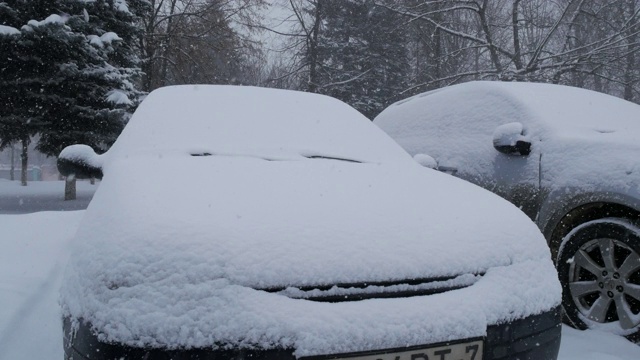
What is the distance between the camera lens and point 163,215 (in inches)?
59.3

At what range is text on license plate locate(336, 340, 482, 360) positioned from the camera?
135cm

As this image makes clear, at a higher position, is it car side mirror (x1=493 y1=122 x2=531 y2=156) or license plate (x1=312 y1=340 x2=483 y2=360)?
car side mirror (x1=493 y1=122 x2=531 y2=156)

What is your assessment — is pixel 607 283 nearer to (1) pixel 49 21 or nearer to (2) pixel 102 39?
(1) pixel 49 21

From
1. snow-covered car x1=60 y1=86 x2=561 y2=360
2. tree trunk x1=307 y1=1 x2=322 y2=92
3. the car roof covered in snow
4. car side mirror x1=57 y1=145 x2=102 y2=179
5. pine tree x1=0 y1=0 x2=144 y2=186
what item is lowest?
snow-covered car x1=60 y1=86 x2=561 y2=360

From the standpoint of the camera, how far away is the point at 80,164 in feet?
8.64

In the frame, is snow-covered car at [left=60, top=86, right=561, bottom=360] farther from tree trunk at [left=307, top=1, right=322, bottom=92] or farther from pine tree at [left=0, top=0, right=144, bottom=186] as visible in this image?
tree trunk at [left=307, top=1, right=322, bottom=92]

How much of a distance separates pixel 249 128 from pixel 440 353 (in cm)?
162

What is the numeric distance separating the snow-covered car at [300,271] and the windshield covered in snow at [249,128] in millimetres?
404

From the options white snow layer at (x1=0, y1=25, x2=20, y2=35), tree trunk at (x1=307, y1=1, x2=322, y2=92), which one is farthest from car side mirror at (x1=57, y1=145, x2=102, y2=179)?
tree trunk at (x1=307, y1=1, x2=322, y2=92)

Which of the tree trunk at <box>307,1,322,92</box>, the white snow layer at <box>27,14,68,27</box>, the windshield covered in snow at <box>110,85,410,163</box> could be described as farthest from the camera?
the tree trunk at <box>307,1,322,92</box>

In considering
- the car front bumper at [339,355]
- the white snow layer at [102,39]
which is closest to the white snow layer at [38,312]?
the car front bumper at [339,355]

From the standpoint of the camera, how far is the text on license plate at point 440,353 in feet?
4.44

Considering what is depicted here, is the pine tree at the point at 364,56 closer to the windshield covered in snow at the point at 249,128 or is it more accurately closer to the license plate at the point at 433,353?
the windshield covered in snow at the point at 249,128

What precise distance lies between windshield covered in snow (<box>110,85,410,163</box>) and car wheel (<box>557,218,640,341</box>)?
1.17m
